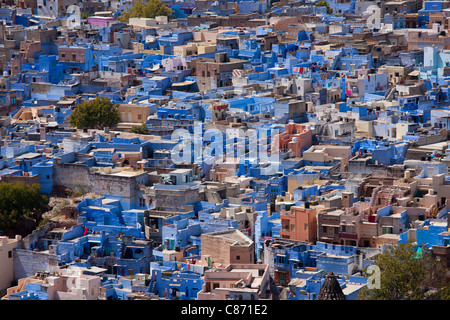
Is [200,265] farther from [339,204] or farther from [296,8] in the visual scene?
[296,8]

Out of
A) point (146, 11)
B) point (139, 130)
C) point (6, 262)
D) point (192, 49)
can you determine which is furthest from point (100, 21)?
point (6, 262)

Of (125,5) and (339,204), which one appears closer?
(339,204)

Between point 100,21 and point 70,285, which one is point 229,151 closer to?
point 70,285

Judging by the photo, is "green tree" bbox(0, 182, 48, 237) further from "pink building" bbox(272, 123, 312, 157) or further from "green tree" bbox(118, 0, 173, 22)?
"green tree" bbox(118, 0, 173, 22)

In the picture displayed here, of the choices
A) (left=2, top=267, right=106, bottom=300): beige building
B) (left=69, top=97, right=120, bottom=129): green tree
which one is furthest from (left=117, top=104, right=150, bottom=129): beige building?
(left=2, top=267, right=106, bottom=300): beige building
